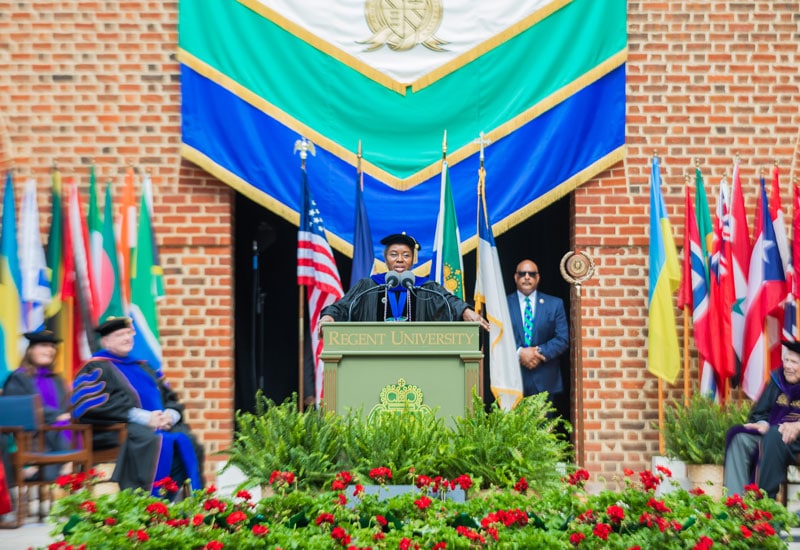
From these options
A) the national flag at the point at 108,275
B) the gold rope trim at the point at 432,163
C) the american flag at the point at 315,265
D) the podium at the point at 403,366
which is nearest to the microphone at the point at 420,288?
the podium at the point at 403,366

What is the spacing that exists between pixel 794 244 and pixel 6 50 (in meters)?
6.46

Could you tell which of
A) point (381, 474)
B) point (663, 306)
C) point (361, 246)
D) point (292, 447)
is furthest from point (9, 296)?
point (663, 306)

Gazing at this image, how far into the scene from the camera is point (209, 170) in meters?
9.03

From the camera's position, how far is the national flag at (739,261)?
8820mm

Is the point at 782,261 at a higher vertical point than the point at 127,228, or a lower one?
lower

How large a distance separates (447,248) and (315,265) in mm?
1035

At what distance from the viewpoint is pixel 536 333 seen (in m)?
9.22

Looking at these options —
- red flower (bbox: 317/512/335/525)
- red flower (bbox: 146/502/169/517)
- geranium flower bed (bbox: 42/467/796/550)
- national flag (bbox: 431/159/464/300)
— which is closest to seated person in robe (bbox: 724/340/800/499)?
national flag (bbox: 431/159/464/300)

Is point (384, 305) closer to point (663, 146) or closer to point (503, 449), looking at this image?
point (503, 449)

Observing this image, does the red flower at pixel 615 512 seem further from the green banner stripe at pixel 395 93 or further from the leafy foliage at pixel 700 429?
the green banner stripe at pixel 395 93

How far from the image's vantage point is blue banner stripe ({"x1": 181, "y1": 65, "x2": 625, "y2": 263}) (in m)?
9.00

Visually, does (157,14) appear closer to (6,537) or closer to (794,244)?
(6,537)

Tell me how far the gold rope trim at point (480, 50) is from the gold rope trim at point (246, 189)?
54.5 inches

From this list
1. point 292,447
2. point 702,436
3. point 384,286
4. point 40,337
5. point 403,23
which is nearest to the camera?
point 292,447
